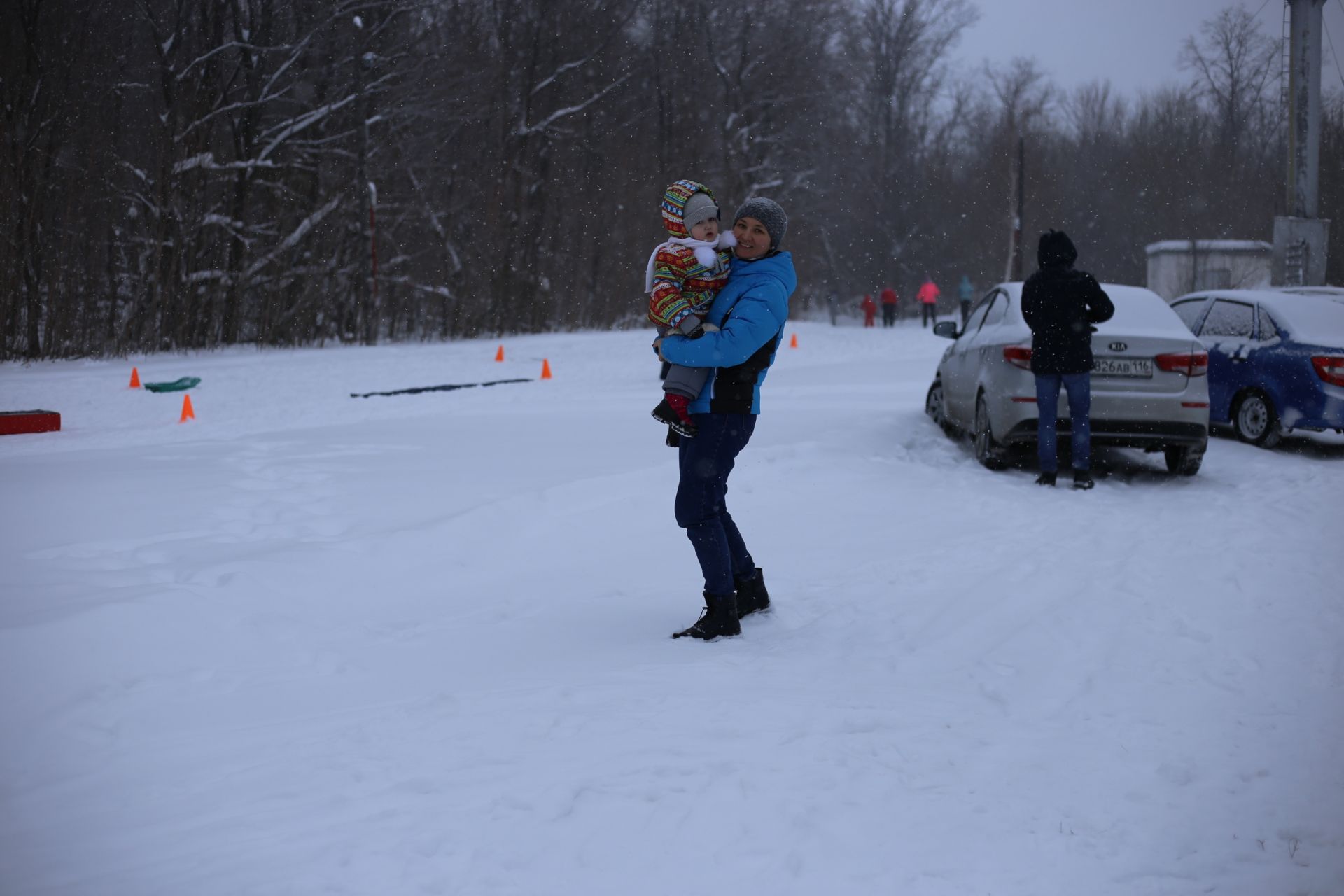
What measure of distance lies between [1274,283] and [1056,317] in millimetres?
13453

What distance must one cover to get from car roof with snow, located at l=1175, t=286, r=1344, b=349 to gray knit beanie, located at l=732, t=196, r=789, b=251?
848 centimetres

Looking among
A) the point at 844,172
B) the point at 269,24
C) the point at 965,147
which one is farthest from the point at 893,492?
A: the point at 965,147

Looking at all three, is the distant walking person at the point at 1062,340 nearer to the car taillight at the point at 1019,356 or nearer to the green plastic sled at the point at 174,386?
the car taillight at the point at 1019,356

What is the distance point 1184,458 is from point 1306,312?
3134mm

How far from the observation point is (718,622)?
5605 mm

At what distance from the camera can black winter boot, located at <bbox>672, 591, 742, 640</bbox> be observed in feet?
18.4

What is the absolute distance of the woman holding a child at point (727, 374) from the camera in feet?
17.3

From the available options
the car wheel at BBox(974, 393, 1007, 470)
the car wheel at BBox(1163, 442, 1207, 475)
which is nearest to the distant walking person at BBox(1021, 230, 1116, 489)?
the car wheel at BBox(974, 393, 1007, 470)

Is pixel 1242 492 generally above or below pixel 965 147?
below

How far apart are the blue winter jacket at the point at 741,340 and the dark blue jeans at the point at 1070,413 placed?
190 inches

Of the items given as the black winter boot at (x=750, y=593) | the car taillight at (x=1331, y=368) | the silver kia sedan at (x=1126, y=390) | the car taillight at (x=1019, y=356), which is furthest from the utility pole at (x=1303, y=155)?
the black winter boot at (x=750, y=593)

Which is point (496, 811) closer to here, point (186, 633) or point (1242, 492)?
point (186, 633)

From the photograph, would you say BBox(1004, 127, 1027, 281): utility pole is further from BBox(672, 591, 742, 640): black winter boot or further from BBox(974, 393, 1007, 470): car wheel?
BBox(672, 591, 742, 640): black winter boot

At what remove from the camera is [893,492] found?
9.39 meters
